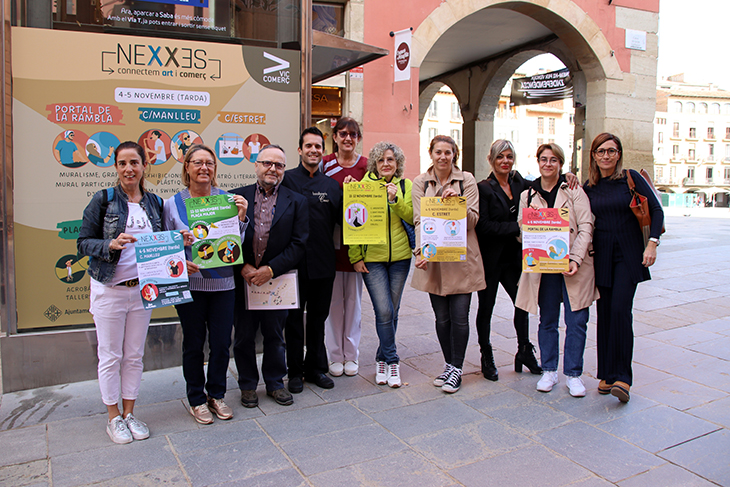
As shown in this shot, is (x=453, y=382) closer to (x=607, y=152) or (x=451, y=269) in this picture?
(x=451, y=269)

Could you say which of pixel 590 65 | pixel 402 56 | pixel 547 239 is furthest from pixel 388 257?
pixel 590 65

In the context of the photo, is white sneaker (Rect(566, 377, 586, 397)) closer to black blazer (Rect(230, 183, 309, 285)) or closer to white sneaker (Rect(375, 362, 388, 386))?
white sneaker (Rect(375, 362, 388, 386))

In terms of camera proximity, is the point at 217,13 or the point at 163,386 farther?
the point at 217,13

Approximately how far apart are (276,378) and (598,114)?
10.8 m

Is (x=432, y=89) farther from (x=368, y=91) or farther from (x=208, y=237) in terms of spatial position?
(x=208, y=237)

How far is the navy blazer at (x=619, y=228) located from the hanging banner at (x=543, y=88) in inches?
556

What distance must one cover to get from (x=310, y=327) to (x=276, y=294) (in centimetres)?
68

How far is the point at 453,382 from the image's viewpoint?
4.35 m

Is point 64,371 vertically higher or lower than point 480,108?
lower

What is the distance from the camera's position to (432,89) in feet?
76.6

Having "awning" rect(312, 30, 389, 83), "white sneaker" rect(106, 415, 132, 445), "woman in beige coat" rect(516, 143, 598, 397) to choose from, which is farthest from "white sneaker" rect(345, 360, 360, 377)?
"awning" rect(312, 30, 389, 83)

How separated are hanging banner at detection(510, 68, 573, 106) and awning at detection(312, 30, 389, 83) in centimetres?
1256

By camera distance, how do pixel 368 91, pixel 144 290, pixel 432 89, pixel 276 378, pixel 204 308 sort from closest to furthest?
1. pixel 144 290
2. pixel 204 308
3. pixel 276 378
4. pixel 368 91
5. pixel 432 89

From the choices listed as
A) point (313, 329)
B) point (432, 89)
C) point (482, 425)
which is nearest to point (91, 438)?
point (313, 329)
